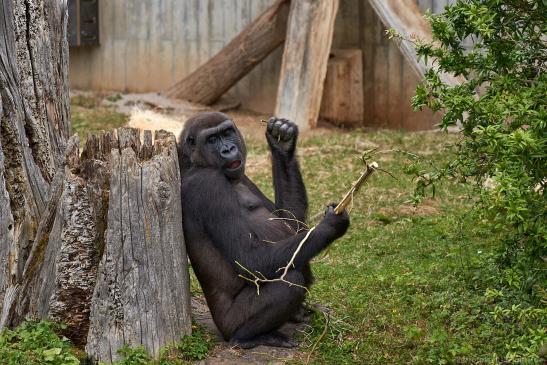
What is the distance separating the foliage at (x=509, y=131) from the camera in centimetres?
351

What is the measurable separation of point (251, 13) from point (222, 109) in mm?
1326

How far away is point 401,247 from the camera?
6.51 m

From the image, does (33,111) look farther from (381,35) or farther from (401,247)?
(381,35)

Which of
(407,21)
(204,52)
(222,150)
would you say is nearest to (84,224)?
(222,150)

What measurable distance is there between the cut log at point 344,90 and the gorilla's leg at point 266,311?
6597 mm

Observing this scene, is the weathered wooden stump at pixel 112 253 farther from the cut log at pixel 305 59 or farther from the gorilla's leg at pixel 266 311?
the cut log at pixel 305 59

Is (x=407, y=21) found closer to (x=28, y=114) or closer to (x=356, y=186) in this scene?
(x=356, y=186)

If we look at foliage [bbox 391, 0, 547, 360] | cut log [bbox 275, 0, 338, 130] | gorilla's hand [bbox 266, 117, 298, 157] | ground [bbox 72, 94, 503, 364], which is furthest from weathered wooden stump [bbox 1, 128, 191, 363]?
cut log [bbox 275, 0, 338, 130]

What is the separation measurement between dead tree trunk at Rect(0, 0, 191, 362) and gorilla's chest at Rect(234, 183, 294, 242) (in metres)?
0.45

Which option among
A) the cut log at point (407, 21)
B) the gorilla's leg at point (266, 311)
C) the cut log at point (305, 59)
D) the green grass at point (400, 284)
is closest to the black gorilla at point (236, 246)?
the gorilla's leg at point (266, 311)

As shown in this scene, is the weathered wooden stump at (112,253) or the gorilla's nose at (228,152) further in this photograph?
the gorilla's nose at (228,152)

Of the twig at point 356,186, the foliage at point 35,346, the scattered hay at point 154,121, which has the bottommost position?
the foliage at point 35,346

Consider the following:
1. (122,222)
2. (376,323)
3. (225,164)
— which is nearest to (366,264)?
(376,323)

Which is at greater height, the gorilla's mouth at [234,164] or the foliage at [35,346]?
the gorilla's mouth at [234,164]
